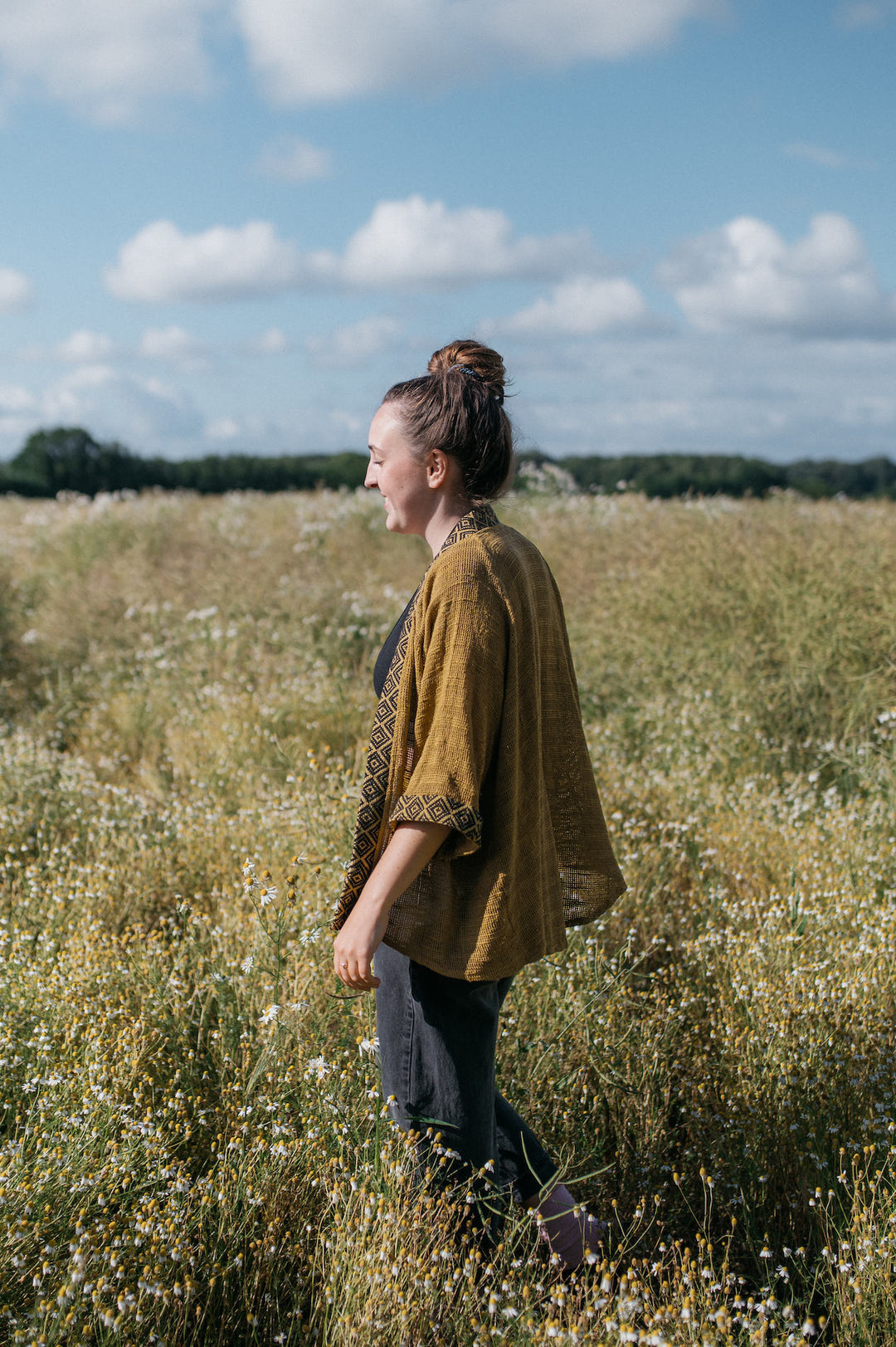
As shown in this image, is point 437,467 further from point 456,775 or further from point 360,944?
point 360,944

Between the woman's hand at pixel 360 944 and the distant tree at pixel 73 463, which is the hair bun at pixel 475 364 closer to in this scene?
the woman's hand at pixel 360 944

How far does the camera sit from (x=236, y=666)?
708cm

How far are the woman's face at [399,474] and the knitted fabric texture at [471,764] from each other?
0.12 m

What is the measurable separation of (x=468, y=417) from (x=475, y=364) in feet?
0.58

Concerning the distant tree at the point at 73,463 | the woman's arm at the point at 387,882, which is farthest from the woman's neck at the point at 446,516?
the distant tree at the point at 73,463

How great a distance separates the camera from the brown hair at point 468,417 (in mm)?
2029

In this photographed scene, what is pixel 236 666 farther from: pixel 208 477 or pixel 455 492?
pixel 208 477

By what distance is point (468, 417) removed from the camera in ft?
6.64

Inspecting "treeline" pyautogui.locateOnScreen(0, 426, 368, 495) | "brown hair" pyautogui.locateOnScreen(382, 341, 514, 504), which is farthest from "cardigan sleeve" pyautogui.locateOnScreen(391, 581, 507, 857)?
"treeline" pyautogui.locateOnScreen(0, 426, 368, 495)

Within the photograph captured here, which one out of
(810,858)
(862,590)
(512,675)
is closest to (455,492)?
(512,675)

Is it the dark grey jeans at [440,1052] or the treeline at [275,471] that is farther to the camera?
the treeline at [275,471]

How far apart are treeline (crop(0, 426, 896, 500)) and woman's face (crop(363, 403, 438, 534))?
13.6m

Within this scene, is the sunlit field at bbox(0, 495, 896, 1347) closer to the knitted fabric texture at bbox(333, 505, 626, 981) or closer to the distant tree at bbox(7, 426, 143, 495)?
the knitted fabric texture at bbox(333, 505, 626, 981)

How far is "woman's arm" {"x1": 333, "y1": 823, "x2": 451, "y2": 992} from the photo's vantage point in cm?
187
